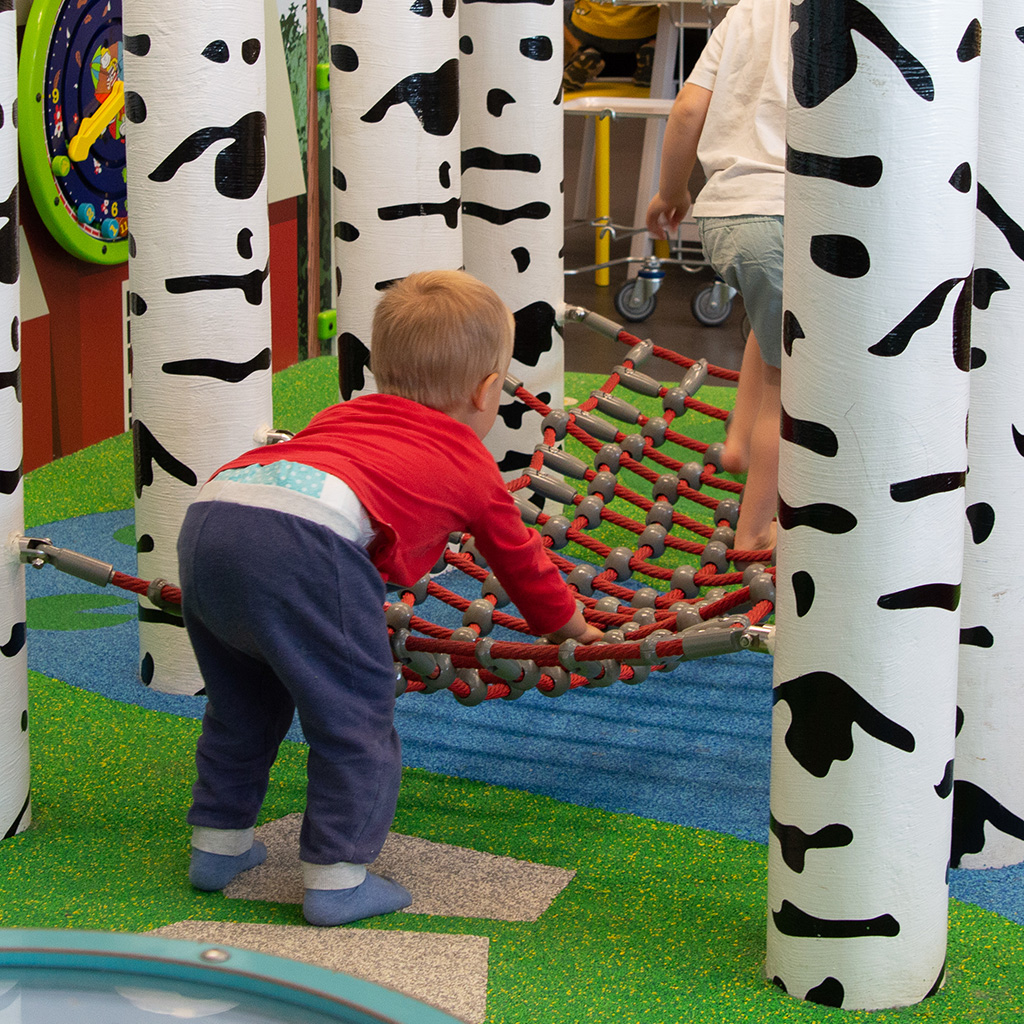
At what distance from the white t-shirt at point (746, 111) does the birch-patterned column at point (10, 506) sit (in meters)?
1.15

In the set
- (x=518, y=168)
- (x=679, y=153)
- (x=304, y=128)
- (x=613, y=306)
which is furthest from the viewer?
(x=613, y=306)

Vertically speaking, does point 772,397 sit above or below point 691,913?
above

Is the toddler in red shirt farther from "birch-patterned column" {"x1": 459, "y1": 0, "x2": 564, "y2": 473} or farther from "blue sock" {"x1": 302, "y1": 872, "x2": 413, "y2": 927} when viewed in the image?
"birch-patterned column" {"x1": 459, "y1": 0, "x2": 564, "y2": 473}

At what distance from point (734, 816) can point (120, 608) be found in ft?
4.12

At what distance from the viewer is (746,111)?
2.24 meters

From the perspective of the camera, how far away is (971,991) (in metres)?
1.29

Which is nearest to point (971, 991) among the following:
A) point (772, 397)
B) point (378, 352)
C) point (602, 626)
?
point (602, 626)

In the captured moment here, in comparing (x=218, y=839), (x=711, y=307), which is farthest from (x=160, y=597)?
(x=711, y=307)

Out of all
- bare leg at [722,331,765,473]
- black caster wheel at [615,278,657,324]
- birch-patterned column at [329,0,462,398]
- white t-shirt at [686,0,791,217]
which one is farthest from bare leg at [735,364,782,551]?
black caster wheel at [615,278,657,324]

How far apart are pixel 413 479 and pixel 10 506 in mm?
538

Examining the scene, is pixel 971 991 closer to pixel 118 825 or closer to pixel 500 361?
pixel 500 361

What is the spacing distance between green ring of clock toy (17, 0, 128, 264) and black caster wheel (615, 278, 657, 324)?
2.27m

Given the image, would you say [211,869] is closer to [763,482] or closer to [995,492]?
[995,492]

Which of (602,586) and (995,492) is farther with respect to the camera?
(602,586)
